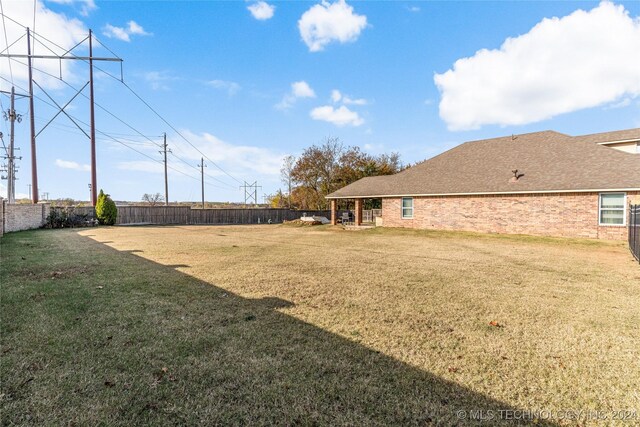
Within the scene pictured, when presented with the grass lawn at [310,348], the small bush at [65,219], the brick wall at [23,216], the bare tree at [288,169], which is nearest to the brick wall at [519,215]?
the grass lawn at [310,348]

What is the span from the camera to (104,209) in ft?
79.7

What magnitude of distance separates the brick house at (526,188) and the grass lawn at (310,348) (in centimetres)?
1015

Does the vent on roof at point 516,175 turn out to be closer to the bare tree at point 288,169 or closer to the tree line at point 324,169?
the tree line at point 324,169

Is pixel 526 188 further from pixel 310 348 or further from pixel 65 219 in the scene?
pixel 65 219

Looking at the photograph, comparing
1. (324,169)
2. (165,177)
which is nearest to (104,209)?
(165,177)

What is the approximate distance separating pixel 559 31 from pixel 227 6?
15301 millimetres

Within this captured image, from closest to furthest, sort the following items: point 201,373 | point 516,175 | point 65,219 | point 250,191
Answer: point 201,373, point 516,175, point 65,219, point 250,191

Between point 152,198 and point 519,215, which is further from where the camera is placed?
point 152,198

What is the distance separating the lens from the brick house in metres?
13.9

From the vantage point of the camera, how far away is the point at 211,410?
211cm

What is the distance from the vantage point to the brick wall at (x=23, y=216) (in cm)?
1545

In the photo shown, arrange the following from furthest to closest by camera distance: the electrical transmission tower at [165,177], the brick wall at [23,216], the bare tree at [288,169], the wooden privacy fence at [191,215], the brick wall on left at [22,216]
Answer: the bare tree at [288,169] < the electrical transmission tower at [165,177] < the wooden privacy fence at [191,215] < the brick wall at [23,216] < the brick wall on left at [22,216]

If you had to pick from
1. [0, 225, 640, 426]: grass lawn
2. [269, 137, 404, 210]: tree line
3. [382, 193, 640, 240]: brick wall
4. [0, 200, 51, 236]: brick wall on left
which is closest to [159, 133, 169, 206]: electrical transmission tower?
[0, 200, 51, 236]: brick wall on left

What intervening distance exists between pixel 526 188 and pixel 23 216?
2844 centimetres
